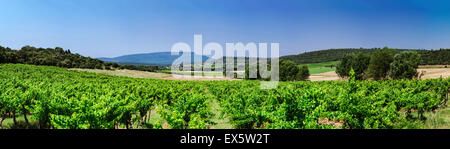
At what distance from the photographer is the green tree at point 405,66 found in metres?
52.0

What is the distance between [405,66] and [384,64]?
7560 mm

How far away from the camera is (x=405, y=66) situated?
52281mm

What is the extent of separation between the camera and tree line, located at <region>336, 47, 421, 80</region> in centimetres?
5247

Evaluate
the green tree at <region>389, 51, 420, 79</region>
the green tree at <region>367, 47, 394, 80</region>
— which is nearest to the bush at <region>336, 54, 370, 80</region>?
the green tree at <region>367, 47, 394, 80</region>

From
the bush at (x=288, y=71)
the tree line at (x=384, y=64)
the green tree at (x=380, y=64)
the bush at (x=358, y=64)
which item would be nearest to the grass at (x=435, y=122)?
the tree line at (x=384, y=64)

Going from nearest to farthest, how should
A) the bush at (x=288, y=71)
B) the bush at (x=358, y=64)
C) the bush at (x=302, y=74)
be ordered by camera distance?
1. the bush at (x=358, y=64)
2. the bush at (x=302, y=74)
3. the bush at (x=288, y=71)

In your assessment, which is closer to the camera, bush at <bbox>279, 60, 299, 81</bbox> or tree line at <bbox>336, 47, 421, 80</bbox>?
tree line at <bbox>336, 47, 421, 80</bbox>

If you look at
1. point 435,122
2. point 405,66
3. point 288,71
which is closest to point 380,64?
point 405,66

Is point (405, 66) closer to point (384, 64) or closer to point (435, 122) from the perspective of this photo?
point (384, 64)

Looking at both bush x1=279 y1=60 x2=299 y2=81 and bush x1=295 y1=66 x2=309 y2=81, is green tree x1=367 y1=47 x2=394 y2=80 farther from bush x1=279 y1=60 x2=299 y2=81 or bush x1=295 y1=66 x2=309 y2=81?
bush x1=279 y1=60 x2=299 y2=81

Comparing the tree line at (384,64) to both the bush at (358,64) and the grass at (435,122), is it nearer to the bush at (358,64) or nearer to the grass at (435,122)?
the bush at (358,64)

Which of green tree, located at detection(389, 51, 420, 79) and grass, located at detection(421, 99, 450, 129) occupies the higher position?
green tree, located at detection(389, 51, 420, 79)
